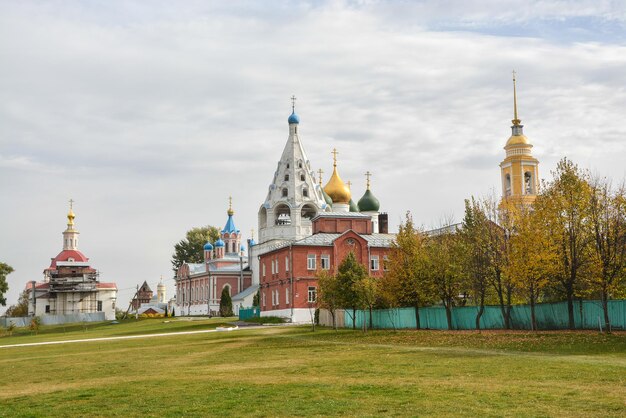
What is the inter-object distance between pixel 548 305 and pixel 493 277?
3.76m

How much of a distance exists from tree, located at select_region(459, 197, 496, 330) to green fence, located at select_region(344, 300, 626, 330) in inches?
36.4

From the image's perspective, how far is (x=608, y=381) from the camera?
18.0m

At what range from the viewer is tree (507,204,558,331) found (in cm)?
3772

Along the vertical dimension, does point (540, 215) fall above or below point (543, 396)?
above

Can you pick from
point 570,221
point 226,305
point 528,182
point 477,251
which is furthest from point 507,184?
point 570,221

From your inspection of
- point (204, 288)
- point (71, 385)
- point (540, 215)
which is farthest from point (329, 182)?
point (71, 385)

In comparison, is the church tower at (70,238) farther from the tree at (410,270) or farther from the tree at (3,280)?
the tree at (410,270)

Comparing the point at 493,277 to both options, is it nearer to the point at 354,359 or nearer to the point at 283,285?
the point at 354,359

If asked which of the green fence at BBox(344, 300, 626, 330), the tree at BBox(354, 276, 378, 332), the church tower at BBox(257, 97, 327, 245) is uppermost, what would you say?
the church tower at BBox(257, 97, 327, 245)

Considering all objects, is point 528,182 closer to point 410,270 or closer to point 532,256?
point 410,270

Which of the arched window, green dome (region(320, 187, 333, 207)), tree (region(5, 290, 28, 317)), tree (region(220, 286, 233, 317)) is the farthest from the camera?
tree (region(5, 290, 28, 317))

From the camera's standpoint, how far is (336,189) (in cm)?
9425

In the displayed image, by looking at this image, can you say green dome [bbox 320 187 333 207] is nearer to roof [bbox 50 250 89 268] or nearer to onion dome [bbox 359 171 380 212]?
onion dome [bbox 359 171 380 212]

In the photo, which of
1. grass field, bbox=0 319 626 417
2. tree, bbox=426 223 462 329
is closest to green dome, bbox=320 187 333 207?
tree, bbox=426 223 462 329
